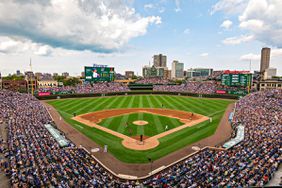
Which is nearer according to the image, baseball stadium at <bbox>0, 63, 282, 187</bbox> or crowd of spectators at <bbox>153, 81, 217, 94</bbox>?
baseball stadium at <bbox>0, 63, 282, 187</bbox>

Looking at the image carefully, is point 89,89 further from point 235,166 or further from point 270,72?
point 270,72

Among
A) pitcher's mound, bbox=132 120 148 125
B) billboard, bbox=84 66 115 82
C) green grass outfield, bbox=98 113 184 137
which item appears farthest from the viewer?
billboard, bbox=84 66 115 82

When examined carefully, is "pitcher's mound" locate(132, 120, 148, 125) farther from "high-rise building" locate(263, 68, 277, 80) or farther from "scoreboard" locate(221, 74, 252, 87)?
"high-rise building" locate(263, 68, 277, 80)

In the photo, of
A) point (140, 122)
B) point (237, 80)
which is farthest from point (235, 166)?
point (237, 80)

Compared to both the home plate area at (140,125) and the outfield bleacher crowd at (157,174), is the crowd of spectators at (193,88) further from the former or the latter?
the outfield bleacher crowd at (157,174)

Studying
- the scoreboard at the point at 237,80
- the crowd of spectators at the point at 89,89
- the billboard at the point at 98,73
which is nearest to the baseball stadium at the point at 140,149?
the scoreboard at the point at 237,80

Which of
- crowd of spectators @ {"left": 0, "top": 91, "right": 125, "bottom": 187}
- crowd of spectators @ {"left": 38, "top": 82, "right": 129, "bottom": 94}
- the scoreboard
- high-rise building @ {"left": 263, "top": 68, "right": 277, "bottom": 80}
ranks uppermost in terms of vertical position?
high-rise building @ {"left": 263, "top": 68, "right": 277, "bottom": 80}

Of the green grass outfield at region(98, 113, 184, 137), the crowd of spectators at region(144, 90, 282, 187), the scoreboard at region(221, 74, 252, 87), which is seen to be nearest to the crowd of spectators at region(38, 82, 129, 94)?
the green grass outfield at region(98, 113, 184, 137)
